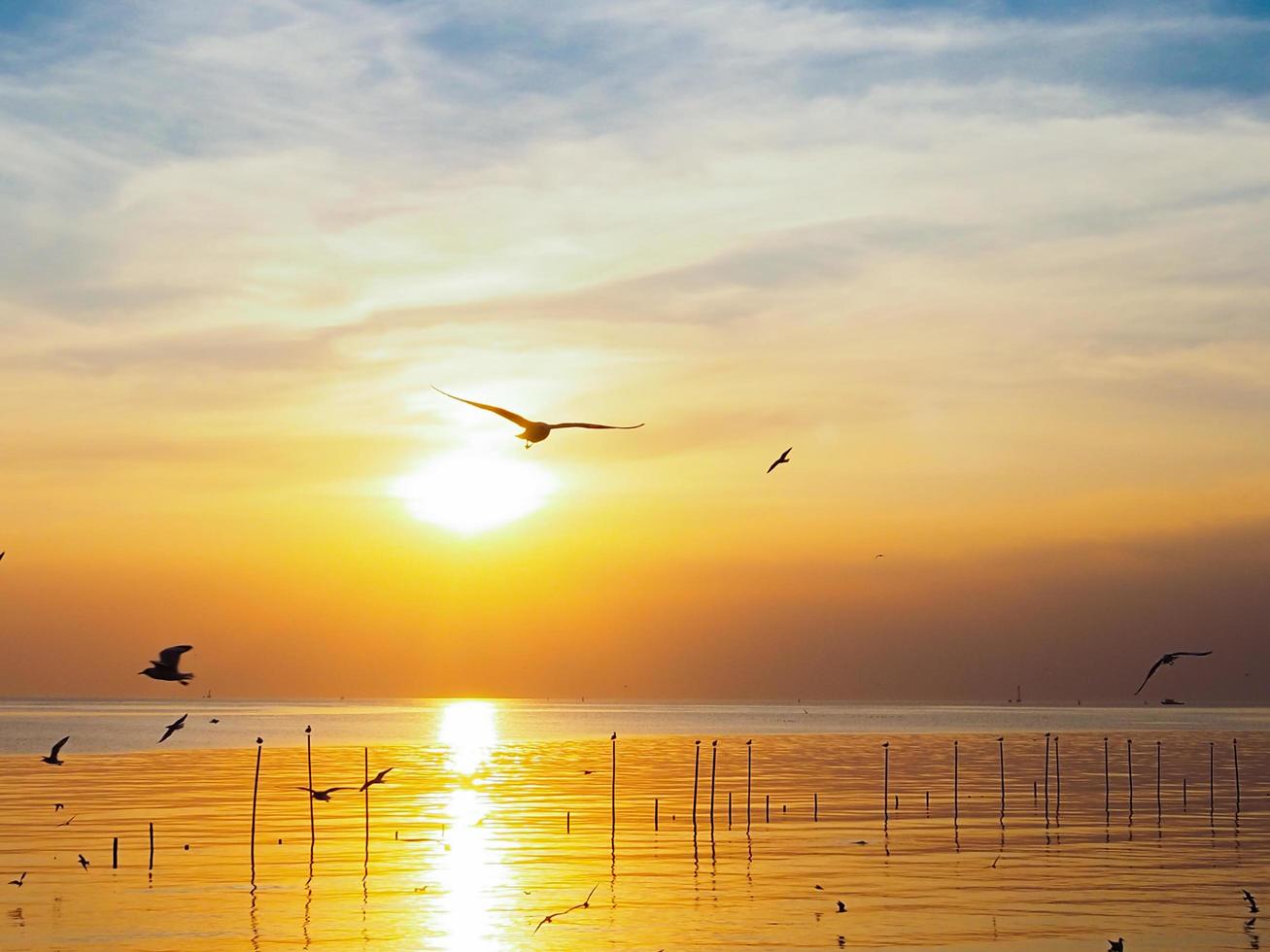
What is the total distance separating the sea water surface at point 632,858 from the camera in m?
41.9

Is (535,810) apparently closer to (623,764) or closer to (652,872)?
(652,872)

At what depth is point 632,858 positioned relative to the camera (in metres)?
56.8

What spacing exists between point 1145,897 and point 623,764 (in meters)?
69.5

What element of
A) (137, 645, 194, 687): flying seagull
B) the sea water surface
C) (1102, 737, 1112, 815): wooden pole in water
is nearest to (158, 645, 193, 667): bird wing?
(137, 645, 194, 687): flying seagull

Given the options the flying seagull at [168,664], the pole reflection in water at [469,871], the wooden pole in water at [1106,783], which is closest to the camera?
the flying seagull at [168,664]

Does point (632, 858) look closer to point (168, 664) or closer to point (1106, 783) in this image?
point (168, 664)

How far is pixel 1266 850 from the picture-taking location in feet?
194

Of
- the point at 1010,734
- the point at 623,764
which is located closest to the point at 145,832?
the point at 623,764

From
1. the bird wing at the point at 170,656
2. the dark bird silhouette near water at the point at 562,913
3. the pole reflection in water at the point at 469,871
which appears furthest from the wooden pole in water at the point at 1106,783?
→ the bird wing at the point at 170,656

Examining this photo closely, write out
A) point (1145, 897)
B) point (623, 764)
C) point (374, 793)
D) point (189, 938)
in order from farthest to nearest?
1. point (623, 764)
2. point (374, 793)
3. point (1145, 897)
4. point (189, 938)

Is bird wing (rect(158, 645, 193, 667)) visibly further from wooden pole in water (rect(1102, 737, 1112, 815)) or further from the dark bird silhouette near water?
wooden pole in water (rect(1102, 737, 1112, 815))

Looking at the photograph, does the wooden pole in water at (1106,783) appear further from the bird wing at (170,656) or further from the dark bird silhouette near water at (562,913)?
the bird wing at (170,656)

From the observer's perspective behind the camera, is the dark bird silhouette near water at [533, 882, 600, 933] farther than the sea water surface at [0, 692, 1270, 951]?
Yes

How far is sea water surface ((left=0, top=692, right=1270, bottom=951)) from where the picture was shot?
41.9 metres
